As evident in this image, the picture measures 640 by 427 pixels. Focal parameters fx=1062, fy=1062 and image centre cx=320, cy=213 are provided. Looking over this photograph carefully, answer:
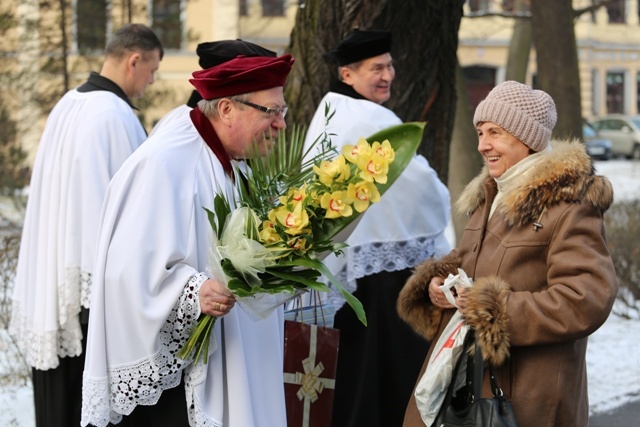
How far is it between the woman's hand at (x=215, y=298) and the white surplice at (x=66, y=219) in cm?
190

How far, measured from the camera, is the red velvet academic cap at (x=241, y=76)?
369 cm

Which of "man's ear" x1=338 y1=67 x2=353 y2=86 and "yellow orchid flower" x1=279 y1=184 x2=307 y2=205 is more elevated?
"yellow orchid flower" x1=279 y1=184 x2=307 y2=205

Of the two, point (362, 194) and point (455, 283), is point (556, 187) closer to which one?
point (455, 283)

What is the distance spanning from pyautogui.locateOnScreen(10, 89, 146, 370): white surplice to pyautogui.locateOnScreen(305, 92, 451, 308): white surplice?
3.63 feet

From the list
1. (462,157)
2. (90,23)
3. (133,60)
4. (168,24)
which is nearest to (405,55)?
(133,60)

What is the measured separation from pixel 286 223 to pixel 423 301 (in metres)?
1.08

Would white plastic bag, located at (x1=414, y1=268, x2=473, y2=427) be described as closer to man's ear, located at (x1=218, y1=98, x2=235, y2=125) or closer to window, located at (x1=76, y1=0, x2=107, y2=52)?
man's ear, located at (x1=218, y1=98, x2=235, y2=125)

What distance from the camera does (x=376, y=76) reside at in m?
5.75

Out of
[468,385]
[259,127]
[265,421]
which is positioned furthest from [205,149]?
[468,385]

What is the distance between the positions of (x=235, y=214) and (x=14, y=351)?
160 inches

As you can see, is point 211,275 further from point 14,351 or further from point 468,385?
point 14,351

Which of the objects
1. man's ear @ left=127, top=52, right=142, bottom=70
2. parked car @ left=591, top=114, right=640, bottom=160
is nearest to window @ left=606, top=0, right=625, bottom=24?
parked car @ left=591, top=114, right=640, bottom=160

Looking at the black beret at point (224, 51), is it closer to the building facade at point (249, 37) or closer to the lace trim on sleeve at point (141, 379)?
the lace trim on sleeve at point (141, 379)

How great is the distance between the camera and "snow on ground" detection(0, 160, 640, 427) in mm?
6801
